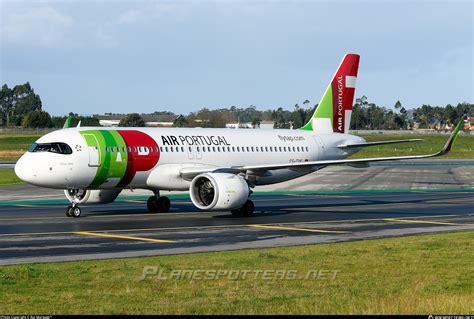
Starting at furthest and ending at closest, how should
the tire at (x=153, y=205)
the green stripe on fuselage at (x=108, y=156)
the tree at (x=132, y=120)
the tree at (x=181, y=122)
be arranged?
1. the tree at (x=132, y=120)
2. the tree at (x=181, y=122)
3. the tire at (x=153, y=205)
4. the green stripe on fuselage at (x=108, y=156)

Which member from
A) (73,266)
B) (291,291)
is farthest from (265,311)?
A: (73,266)

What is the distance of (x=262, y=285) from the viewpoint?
18656 millimetres

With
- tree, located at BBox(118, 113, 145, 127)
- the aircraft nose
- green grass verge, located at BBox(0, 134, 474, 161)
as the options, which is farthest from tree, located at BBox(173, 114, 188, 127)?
the aircraft nose

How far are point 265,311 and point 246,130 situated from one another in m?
28.7

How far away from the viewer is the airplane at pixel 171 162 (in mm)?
35219

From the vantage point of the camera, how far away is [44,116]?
183250 millimetres

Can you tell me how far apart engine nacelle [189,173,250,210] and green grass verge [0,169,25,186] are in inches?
1098

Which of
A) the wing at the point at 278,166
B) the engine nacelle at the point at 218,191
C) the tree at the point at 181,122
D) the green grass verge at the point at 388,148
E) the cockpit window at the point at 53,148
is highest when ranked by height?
the tree at the point at 181,122

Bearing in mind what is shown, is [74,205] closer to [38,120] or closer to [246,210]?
[246,210]

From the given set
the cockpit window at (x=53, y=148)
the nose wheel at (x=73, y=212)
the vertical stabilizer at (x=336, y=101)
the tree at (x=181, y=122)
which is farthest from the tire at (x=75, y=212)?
the tree at (x=181, y=122)

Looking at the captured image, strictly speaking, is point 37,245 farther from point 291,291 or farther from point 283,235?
point 291,291

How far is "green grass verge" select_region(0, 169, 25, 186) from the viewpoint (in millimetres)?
61838

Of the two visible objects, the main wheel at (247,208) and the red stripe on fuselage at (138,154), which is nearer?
the red stripe on fuselage at (138,154)

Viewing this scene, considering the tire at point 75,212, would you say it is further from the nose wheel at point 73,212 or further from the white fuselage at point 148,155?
the white fuselage at point 148,155
